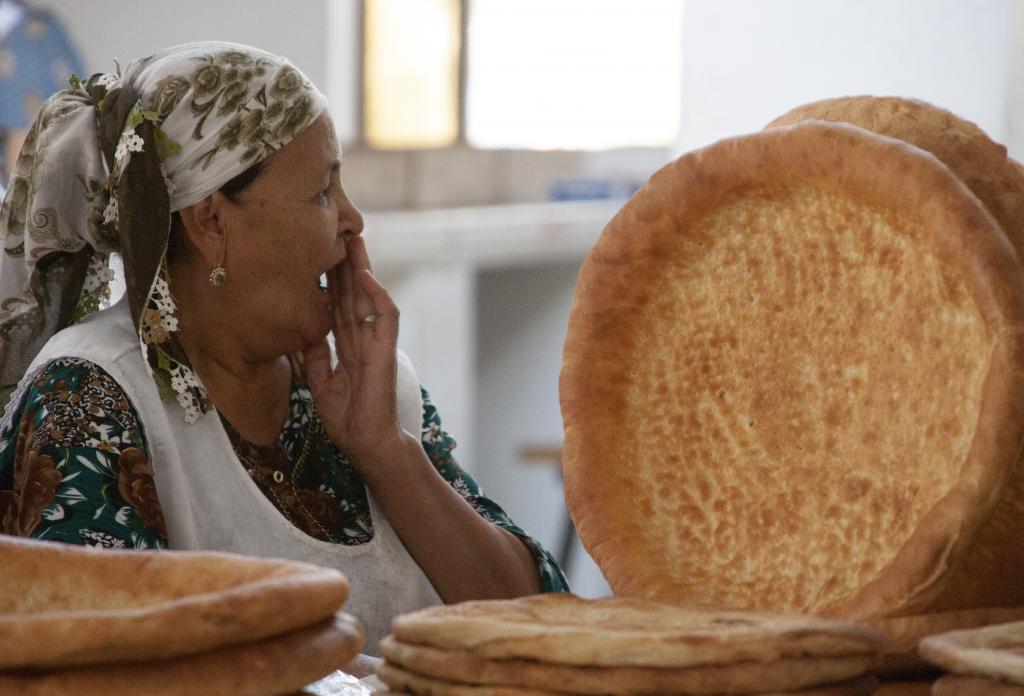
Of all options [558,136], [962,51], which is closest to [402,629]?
[962,51]

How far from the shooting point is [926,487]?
40.3 inches

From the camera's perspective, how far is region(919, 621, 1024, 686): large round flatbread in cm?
80

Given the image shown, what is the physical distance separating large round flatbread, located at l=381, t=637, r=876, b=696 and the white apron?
36.7 inches

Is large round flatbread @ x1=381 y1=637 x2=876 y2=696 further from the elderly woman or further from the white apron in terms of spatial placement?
the white apron

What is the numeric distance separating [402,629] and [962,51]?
80.5 inches

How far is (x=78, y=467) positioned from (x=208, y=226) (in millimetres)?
413

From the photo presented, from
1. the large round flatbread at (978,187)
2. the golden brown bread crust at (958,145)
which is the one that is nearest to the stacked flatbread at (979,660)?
the large round flatbread at (978,187)

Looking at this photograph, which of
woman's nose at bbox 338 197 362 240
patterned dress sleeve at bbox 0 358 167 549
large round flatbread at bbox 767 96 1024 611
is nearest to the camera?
large round flatbread at bbox 767 96 1024 611

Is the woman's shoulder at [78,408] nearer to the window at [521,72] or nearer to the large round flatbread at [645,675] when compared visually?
the large round flatbread at [645,675]

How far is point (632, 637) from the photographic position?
839 millimetres

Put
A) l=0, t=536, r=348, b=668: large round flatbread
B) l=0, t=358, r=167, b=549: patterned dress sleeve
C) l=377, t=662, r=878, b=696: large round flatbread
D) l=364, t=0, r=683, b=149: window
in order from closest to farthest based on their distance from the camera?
l=0, t=536, r=348, b=668: large round flatbread
l=377, t=662, r=878, b=696: large round flatbread
l=0, t=358, r=167, b=549: patterned dress sleeve
l=364, t=0, r=683, b=149: window

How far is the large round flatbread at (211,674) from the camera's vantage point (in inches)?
29.0

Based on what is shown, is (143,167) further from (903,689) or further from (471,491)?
(903,689)

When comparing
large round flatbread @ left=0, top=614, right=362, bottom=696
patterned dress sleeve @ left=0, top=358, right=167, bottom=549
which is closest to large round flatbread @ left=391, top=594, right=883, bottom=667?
large round flatbread @ left=0, top=614, right=362, bottom=696
